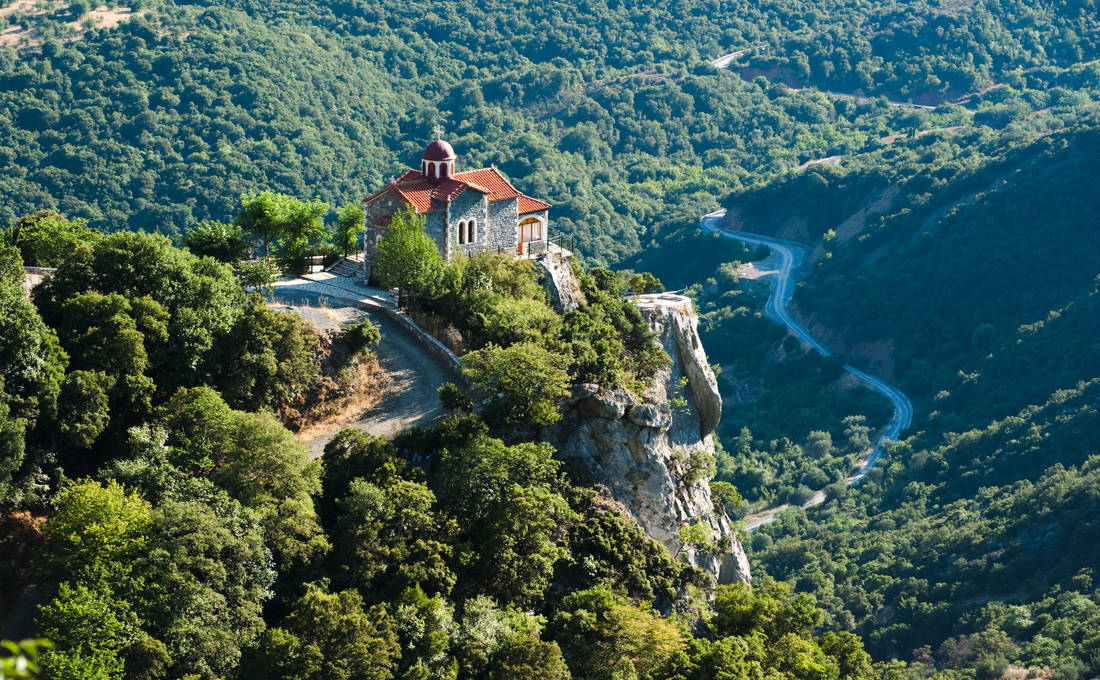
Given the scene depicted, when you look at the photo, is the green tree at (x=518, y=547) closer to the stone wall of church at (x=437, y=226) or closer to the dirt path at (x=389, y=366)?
the dirt path at (x=389, y=366)

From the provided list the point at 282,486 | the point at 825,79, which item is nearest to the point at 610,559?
the point at 282,486

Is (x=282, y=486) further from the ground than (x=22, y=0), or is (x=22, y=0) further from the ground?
(x=22, y=0)

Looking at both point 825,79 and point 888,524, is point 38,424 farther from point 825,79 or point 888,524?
point 825,79

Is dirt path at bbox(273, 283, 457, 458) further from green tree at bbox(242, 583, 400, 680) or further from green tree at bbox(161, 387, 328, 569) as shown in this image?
green tree at bbox(242, 583, 400, 680)

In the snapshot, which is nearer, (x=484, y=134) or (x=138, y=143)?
(x=138, y=143)

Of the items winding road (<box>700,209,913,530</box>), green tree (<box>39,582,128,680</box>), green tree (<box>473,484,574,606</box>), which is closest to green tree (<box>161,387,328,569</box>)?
green tree (<box>473,484,574,606</box>)

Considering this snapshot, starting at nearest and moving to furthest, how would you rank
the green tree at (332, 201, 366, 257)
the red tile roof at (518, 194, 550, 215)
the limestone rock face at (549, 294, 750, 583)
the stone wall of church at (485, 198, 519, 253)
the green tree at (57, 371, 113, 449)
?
the green tree at (57, 371, 113, 449) < the limestone rock face at (549, 294, 750, 583) < the stone wall of church at (485, 198, 519, 253) < the green tree at (332, 201, 366, 257) < the red tile roof at (518, 194, 550, 215)
